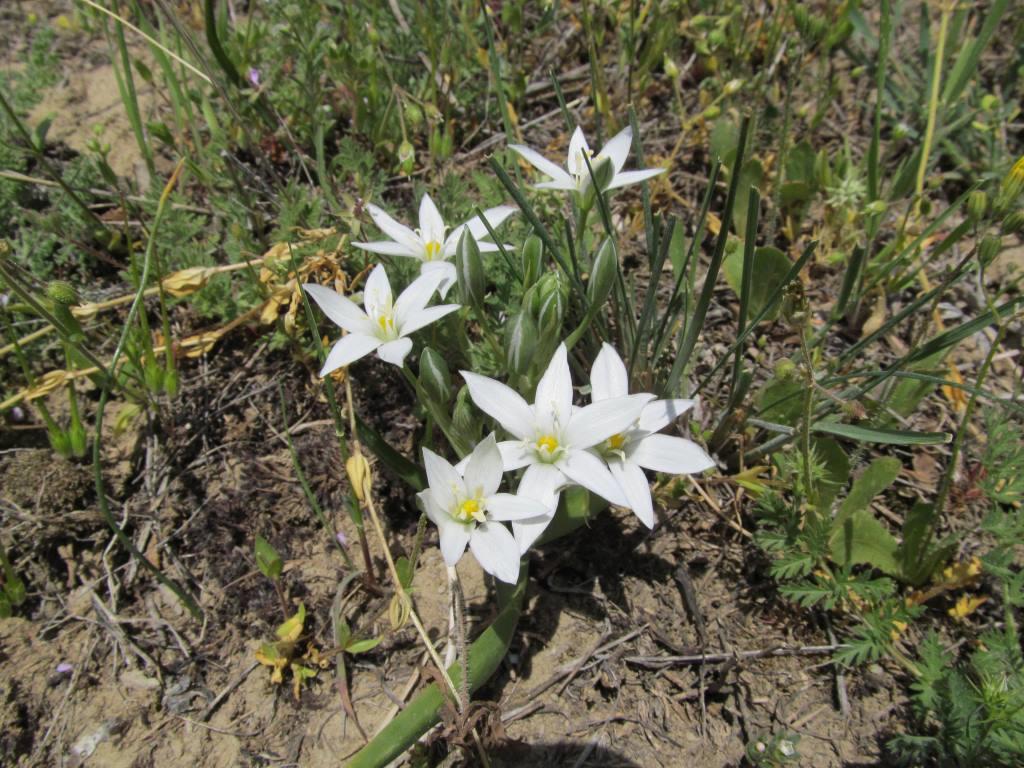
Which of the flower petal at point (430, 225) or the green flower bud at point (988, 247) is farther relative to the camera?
the flower petal at point (430, 225)

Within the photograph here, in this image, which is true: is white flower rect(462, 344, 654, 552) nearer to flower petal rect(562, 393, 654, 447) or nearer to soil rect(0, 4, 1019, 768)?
flower petal rect(562, 393, 654, 447)

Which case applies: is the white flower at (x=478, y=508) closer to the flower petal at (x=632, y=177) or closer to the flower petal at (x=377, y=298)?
the flower petal at (x=377, y=298)

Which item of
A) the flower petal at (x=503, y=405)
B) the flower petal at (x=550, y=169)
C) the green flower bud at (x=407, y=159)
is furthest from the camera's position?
the green flower bud at (x=407, y=159)

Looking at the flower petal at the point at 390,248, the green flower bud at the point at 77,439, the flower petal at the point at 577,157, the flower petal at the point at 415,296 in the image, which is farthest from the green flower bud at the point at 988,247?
the green flower bud at the point at 77,439

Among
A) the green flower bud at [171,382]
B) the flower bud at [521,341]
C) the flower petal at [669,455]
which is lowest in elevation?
the green flower bud at [171,382]

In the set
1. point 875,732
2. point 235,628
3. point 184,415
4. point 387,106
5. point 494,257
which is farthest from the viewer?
point 387,106

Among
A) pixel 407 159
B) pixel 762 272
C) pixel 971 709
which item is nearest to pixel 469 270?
pixel 407 159

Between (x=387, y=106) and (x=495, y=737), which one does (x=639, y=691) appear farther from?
(x=387, y=106)

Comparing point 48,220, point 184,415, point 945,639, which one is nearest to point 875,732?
point 945,639
